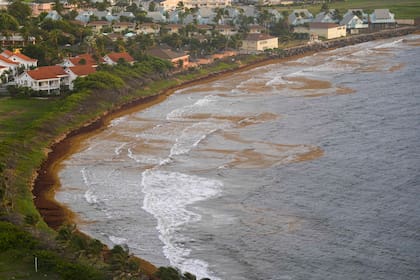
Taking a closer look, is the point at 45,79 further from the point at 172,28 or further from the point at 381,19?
the point at 381,19

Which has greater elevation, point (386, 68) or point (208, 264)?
point (386, 68)

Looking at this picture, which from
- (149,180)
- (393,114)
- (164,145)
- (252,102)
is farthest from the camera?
(252,102)

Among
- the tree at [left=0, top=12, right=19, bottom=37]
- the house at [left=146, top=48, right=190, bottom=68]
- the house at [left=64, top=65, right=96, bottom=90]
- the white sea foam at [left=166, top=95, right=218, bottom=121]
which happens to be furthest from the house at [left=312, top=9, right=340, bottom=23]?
the house at [left=64, top=65, right=96, bottom=90]

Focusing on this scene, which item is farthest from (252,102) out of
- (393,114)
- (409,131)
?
(409,131)

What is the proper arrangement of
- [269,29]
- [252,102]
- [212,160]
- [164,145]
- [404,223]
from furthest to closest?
[269,29]
[252,102]
[164,145]
[212,160]
[404,223]

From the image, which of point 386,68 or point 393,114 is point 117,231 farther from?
point 386,68

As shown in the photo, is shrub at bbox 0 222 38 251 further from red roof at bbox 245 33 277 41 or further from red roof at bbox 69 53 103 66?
red roof at bbox 245 33 277 41

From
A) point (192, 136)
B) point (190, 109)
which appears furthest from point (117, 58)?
point (192, 136)
